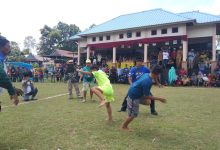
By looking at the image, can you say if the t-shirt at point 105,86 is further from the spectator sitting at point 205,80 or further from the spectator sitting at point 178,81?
the spectator sitting at point 205,80

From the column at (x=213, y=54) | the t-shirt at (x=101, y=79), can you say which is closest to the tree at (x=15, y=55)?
the column at (x=213, y=54)

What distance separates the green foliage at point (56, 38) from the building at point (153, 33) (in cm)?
2906

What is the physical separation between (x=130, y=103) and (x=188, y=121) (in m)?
2.25

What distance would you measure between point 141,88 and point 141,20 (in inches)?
953

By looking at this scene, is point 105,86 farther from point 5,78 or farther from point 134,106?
point 5,78

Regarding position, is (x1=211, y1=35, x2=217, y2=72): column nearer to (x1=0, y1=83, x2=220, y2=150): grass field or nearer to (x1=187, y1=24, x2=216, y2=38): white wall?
(x1=187, y1=24, x2=216, y2=38): white wall

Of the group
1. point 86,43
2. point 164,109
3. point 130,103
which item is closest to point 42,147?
point 130,103

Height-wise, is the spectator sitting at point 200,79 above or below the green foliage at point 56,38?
below

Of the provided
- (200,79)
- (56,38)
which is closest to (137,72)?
(200,79)

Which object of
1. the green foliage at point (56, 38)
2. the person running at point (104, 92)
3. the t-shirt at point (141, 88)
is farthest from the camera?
the green foliage at point (56, 38)

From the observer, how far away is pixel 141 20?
100 feet

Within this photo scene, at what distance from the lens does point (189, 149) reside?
607cm

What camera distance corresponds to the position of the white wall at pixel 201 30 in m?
25.9

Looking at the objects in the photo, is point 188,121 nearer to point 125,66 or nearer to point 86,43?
point 125,66
